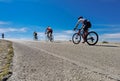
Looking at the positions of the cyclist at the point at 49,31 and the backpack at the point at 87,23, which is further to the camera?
the cyclist at the point at 49,31

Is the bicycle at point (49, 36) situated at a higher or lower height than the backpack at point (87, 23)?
lower

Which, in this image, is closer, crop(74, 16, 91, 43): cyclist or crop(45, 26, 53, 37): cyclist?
crop(74, 16, 91, 43): cyclist

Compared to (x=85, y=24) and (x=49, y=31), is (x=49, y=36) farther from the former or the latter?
(x=85, y=24)

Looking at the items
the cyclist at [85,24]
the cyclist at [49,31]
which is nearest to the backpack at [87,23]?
the cyclist at [85,24]

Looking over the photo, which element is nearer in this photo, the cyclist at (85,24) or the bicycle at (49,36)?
the cyclist at (85,24)

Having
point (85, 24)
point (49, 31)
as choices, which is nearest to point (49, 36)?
point (49, 31)

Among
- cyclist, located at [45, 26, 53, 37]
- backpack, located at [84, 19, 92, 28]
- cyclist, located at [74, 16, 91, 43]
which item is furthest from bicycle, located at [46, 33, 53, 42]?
backpack, located at [84, 19, 92, 28]

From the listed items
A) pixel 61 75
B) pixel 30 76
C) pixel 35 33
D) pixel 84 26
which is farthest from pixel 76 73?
pixel 35 33

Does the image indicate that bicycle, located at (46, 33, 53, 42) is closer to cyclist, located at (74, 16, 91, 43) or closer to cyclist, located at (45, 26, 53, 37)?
cyclist, located at (45, 26, 53, 37)

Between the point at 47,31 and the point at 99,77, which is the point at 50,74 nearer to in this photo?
the point at 99,77

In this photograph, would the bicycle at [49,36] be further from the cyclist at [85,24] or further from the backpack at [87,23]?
the backpack at [87,23]

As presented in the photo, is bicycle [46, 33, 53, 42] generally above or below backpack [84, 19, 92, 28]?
below

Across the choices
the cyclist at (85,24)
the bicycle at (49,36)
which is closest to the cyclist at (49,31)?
the bicycle at (49,36)

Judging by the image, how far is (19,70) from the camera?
6.66 metres
